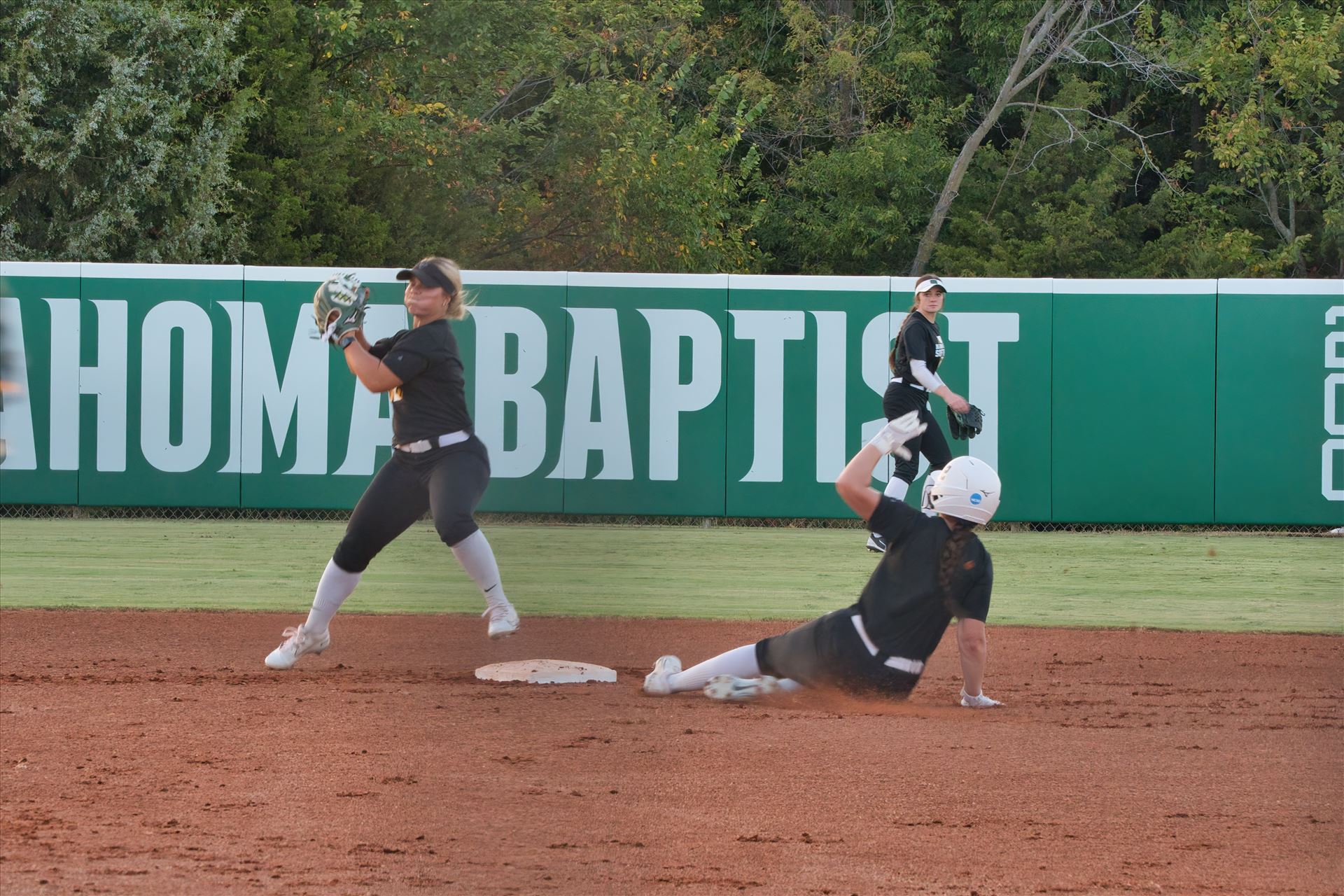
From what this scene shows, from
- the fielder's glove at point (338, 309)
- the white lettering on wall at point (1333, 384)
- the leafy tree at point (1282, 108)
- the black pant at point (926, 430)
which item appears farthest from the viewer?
the leafy tree at point (1282, 108)

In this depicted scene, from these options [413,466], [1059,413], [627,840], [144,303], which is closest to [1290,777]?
[627,840]

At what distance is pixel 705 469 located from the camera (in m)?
13.0

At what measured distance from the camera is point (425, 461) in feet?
19.5

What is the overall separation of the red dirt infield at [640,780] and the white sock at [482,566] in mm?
437

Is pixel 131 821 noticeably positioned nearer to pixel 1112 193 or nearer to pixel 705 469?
pixel 705 469

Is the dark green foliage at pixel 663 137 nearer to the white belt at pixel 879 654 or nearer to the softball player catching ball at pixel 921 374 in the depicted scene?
the softball player catching ball at pixel 921 374

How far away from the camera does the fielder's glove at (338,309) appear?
5.72 metres

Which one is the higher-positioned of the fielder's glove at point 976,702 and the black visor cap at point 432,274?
the black visor cap at point 432,274

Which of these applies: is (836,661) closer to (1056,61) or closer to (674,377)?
(674,377)

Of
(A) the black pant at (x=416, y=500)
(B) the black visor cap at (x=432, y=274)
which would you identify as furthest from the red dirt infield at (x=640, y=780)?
(B) the black visor cap at (x=432, y=274)

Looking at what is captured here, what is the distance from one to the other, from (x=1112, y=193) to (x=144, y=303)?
1388 cm

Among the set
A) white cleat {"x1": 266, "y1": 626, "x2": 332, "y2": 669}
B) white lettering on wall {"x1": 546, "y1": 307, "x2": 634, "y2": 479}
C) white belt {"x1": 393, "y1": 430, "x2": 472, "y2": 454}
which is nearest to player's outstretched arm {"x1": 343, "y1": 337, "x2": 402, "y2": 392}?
white belt {"x1": 393, "y1": 430, "x2": 472, "y2": 454}

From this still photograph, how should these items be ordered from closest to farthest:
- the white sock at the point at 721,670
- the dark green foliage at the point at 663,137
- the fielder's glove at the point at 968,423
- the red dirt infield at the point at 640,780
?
the red dirt infield at the point at 640,780
the white sock at the point at 721,670
the fielder's glove at the point at 968,423
the dark green foliage at the point at 663,137

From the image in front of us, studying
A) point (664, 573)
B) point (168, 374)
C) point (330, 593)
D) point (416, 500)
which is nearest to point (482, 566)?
point (416, 500)
